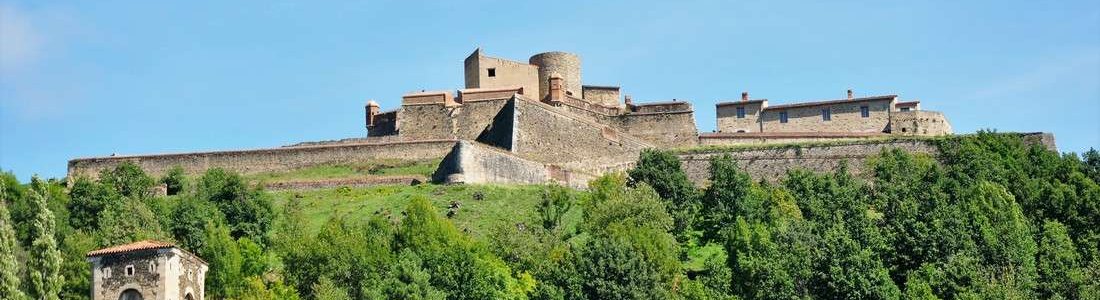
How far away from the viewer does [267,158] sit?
97.1 metres

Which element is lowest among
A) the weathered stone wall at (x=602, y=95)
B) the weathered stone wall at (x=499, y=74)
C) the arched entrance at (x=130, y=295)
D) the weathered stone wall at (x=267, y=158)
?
the arched entrance at (x=130, y=295)

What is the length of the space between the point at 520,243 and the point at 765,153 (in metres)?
27.5

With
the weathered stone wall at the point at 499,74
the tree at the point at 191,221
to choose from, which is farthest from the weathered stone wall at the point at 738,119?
the tree at the point at 191,221

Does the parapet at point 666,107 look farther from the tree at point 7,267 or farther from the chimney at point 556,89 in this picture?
the tree at point 7,267

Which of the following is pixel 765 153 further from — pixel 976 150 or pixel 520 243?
pixel 520 243

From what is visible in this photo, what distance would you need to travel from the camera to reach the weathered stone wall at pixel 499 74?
105 meters

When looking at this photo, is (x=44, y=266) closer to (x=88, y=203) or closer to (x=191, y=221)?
(x=191, y=221)

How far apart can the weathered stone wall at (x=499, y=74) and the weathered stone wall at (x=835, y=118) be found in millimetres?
13182

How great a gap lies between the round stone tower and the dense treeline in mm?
16375

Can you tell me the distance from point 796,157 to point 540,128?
1335 centimetres

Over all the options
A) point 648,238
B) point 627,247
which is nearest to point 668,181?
point 648,238

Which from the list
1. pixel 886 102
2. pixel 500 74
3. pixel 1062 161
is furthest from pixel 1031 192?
pixel 500 74

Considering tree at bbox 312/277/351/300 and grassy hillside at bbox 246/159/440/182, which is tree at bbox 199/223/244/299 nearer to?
tree at bbox 312/277/351/300

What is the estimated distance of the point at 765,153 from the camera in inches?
3848
